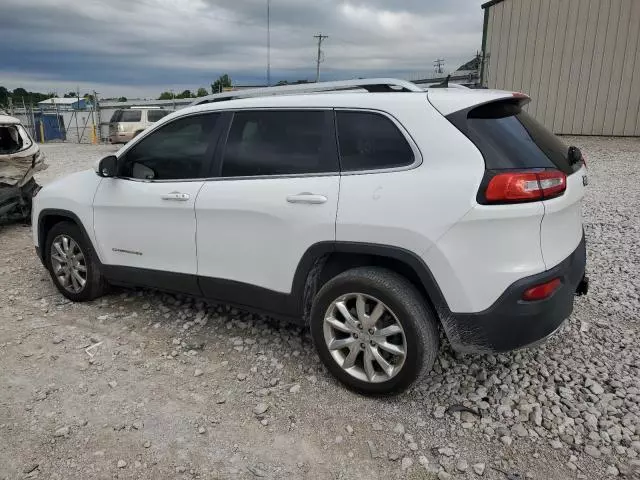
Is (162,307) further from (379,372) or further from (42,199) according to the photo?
(379,372)

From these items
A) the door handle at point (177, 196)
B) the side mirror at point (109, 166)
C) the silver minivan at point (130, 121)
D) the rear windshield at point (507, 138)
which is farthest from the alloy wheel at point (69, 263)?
the silver minivan at point (130, 121)

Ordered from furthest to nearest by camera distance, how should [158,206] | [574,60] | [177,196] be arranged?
[574,60] → [158,206] → [177,196]

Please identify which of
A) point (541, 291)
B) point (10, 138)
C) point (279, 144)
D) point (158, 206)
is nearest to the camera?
point (541, 291)

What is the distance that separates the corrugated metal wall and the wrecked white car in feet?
42.4

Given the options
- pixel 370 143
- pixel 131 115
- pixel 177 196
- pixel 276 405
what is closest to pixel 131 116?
pixel 131 115

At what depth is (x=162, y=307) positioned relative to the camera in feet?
14.0

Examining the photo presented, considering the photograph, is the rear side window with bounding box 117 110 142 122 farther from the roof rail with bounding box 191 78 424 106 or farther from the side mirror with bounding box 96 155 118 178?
the roof rail with bounding box 191 78 424 106

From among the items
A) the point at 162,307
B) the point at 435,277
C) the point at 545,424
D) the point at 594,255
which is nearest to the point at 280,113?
the point at 435,277

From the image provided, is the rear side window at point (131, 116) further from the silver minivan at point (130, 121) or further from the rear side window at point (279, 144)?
the rear side window at point (279, 144)

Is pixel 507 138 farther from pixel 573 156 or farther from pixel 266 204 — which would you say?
pixel 266 204

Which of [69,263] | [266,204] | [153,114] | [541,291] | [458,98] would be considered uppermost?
[153,114]

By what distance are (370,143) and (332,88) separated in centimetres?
63

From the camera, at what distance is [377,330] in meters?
2.78

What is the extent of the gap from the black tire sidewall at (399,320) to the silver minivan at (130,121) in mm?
20235
